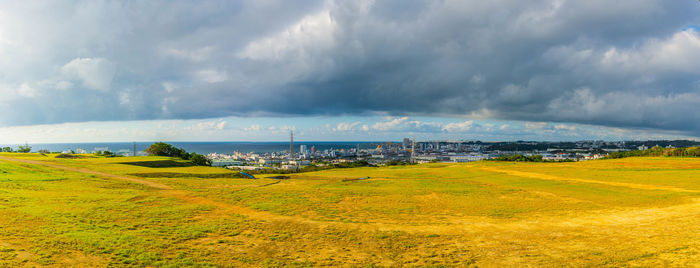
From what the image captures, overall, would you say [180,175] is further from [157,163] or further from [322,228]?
[322,228]

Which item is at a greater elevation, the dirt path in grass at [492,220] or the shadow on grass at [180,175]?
the shadow on grass at [180,175]

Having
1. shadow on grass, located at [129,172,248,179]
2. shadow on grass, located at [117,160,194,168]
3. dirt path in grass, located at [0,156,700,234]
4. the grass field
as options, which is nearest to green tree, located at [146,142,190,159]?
shadow on grass, located at [117,160,194,168]

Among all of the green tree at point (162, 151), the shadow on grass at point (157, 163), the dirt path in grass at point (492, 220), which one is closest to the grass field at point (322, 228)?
the dirt path in grass at point (492, 220)

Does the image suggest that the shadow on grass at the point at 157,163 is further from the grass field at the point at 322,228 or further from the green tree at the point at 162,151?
the green tree at the point at 162,151

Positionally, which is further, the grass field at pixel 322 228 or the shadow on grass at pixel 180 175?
the shadow on grass at pixel 180 175

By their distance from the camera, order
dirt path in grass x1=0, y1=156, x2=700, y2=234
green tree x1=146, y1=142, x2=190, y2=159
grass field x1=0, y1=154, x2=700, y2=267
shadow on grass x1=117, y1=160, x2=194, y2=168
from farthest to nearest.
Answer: green tree x1=146, y1=142, x2=190, y2=159
shadow on grass x1=117, y1=160, x2=194, y2=168
dirt path in grass x1=0, y1=156, x2=700, y2=234
grass field x1=0, y1=154, x2=700, y2=267

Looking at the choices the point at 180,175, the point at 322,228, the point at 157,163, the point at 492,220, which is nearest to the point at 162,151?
the point at 157,163

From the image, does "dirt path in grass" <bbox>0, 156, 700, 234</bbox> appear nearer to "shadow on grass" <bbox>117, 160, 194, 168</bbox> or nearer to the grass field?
the grass field

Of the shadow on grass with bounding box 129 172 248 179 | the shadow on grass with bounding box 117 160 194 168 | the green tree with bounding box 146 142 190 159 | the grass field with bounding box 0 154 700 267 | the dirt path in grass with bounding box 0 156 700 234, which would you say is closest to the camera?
the grass field with bounding box 0 154 700 267

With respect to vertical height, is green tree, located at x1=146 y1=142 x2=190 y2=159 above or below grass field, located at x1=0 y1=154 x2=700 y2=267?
above
